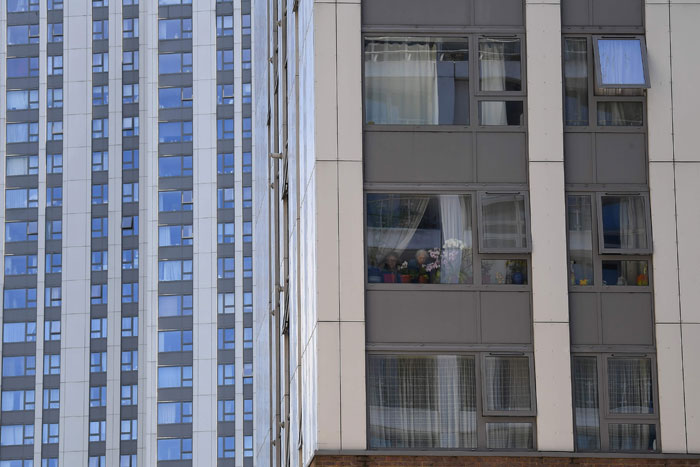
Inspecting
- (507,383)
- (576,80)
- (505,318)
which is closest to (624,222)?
(576,80)

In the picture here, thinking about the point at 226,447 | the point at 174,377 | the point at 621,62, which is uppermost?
the point at 621,62

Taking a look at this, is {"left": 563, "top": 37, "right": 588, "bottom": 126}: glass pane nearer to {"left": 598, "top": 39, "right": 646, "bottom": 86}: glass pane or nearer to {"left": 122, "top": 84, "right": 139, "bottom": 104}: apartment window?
{"left": 598, "top": 39, "right": 646, "bottom": 86}: glass pane

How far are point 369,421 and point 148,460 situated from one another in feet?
274

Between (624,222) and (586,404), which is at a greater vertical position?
(624,222)

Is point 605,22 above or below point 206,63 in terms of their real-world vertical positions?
below

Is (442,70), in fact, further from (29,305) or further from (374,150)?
(29,305)

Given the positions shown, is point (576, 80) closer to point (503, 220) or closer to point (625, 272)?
point (503, 220)

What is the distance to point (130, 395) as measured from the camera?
110 m

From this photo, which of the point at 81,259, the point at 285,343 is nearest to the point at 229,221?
the point at 81,259

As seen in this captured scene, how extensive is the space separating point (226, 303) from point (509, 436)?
8358 cm

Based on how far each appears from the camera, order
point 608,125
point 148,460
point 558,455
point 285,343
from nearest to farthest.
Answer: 1. point 558,455
2. point 608,125
3. point 285,343
4. point 148,460

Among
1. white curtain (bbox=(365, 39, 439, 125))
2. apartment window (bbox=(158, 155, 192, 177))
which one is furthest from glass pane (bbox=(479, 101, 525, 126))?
apartment window (bbox=(158, 155, 192, 177))

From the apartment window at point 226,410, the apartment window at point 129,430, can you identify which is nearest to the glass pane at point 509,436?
the apartment window at point 226,410

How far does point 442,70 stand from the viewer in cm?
2723
